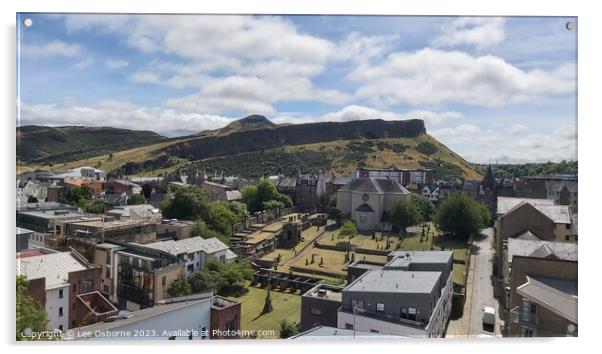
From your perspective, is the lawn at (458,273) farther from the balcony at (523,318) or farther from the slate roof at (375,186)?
the balcony at (523,318)

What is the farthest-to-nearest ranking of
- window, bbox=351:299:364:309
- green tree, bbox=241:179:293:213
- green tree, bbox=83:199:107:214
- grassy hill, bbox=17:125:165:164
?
green tree, bbox=241:179:293:213 < green tree, bbox=83:199:107:214 < window, bbox=351:299:364:309 < grassy hill, bbox=17:125:165:164

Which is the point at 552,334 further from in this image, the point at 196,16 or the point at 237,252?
the point at 237,252

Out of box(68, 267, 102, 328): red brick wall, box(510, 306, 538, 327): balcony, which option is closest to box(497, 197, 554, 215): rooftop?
box(510, 306, 538, 327): balcony

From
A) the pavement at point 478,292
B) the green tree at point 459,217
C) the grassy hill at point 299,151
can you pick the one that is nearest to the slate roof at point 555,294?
the pavement at point 478,292

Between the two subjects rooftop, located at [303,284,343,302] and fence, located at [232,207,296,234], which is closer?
rooftop, located at [303,284,343,302]

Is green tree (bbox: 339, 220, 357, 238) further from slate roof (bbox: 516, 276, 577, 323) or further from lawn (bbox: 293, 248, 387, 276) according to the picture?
slate roof (bbox: 516, 276, 577, 323)

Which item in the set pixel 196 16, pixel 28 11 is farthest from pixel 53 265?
pixel 196 16
